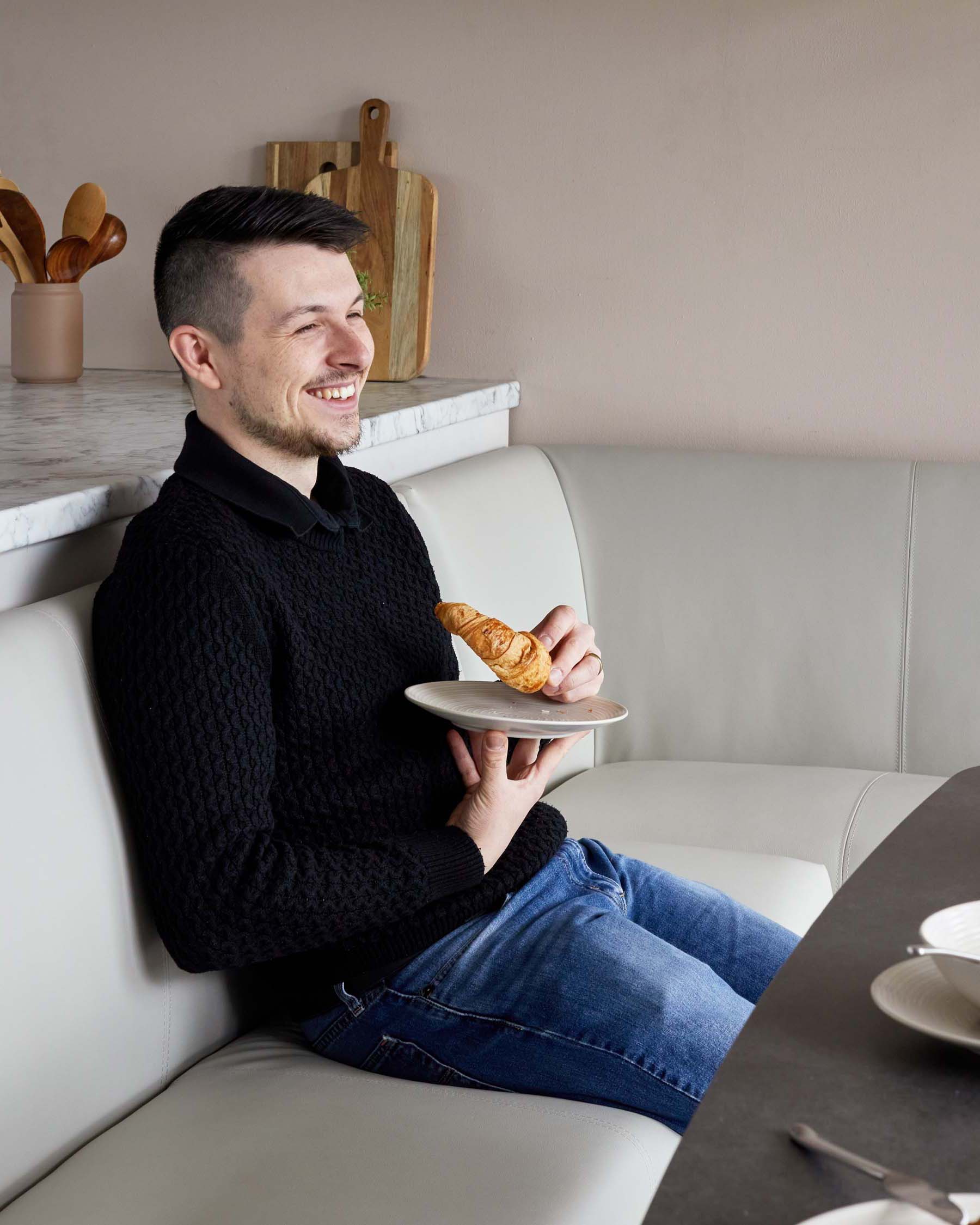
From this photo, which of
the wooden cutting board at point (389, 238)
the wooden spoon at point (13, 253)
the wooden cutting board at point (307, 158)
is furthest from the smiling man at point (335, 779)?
the wooden cutting board at point (307, 158)

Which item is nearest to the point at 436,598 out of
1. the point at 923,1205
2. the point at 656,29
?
the point at 923,1205

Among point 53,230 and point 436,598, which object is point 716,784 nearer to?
point 436,598

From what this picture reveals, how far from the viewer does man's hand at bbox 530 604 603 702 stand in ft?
4.53

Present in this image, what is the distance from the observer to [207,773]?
→ 3.68 ft

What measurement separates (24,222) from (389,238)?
0.64 metres

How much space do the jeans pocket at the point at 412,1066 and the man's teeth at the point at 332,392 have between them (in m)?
0.62

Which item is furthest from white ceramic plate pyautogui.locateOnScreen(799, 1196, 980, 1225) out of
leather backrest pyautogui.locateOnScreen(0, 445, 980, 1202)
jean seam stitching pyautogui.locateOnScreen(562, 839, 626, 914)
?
leather backrest pyautogui.locateOnScreen(0, 445, 980, 1202)

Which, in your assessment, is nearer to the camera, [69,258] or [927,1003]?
[927,1003]

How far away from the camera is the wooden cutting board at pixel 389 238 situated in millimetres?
2473

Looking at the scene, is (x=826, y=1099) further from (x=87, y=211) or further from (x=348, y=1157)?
(x=87, y=211)

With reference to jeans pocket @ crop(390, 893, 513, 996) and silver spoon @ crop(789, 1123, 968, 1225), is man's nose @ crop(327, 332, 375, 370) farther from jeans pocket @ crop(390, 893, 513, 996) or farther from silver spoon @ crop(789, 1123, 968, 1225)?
silver spoon @ crop(789, 1123, 968, 1225)

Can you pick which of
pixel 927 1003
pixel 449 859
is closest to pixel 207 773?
pixel 449 859

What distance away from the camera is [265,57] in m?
2.53

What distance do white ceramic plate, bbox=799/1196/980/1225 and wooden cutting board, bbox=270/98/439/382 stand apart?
206cm
